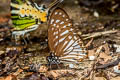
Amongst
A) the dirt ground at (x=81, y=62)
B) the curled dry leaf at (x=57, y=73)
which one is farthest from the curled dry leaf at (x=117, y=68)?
the curled dry leaf at (x=57, y=73)

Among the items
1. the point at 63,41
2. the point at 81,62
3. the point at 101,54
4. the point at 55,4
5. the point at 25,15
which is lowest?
the point at 81,62

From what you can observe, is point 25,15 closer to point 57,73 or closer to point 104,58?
point 57,73

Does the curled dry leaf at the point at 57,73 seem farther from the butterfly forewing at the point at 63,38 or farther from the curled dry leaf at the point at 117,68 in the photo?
the curled dry leaf at the point at 117,68

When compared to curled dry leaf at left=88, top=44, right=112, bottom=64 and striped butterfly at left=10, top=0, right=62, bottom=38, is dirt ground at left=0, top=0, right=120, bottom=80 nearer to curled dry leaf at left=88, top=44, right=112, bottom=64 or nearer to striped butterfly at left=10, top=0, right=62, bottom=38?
curled dry leaf at left=88, top=44, right=112, bottom=64

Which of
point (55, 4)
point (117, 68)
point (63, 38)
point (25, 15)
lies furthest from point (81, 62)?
point (25, 15)

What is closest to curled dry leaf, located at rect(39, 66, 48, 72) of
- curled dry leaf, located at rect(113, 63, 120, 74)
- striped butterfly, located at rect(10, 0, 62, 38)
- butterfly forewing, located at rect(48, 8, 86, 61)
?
butterfly forewing, located at rect(48, 8, 86, 61)
